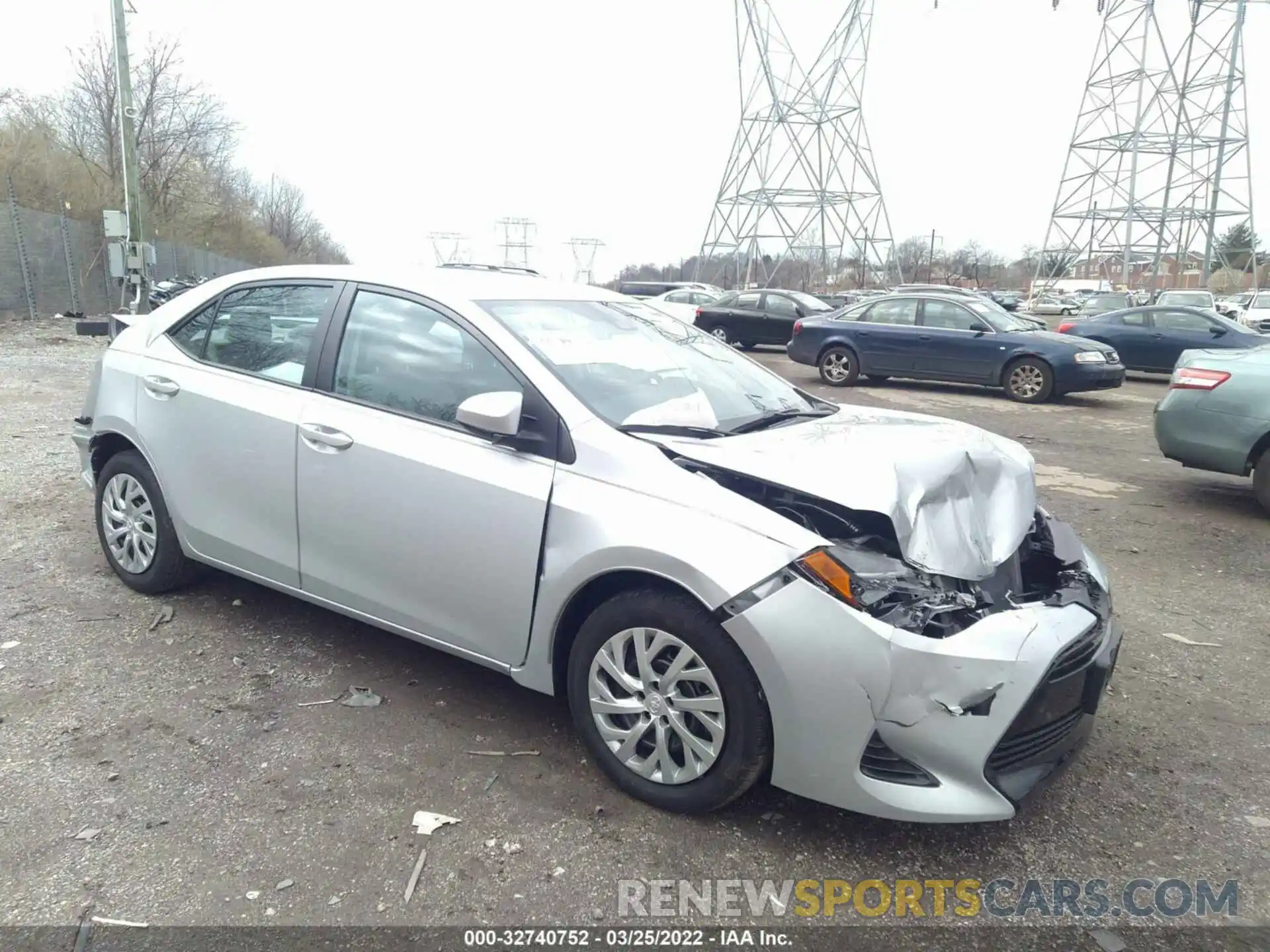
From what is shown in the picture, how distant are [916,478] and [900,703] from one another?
77 cm

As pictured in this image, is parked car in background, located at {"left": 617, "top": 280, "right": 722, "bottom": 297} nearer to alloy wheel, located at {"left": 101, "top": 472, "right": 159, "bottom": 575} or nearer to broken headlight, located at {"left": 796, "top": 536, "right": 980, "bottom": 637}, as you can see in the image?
alloy wheel, located at {"left": 101, "top": 472, "right": 159, "bottom": 575}

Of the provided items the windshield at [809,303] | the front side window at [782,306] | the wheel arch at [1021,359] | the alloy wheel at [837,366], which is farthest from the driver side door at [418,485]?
the front side window at [782,306]

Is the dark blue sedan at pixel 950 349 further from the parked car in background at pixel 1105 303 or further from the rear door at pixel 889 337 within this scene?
the parked car in background at pixel 1105 303

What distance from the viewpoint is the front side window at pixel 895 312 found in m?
14.5

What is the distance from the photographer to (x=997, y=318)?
14.0m

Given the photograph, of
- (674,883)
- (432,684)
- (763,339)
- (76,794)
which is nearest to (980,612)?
(674,883)

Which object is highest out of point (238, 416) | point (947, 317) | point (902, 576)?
point (947, 317)

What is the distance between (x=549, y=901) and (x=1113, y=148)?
48.4m

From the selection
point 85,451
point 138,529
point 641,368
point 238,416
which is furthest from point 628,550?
point 85,451

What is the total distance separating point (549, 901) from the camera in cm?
235

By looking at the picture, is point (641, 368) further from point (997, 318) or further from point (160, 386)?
point (997, 318)

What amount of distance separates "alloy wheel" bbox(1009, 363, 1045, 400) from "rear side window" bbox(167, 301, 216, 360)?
12373 millimetres

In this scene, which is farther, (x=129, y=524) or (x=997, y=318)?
(x=997, y=318)

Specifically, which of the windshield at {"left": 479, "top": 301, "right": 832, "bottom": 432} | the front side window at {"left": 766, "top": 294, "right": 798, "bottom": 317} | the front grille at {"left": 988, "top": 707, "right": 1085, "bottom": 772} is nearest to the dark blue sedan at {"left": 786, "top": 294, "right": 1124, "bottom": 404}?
the front side window at {"left": 766, "top": 294, "right": 798, "bottom": 317}
